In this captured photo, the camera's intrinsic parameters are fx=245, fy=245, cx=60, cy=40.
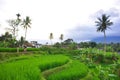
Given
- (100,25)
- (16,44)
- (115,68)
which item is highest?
(100,25)

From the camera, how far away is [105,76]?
17766 mm

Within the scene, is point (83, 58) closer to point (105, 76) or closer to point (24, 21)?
point (105, 76)

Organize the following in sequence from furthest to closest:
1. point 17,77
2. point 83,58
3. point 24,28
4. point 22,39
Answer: point 22,39 < point 24,28 < point 83,58 < point 17,77

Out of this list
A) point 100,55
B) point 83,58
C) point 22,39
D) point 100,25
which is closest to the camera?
point 83,58

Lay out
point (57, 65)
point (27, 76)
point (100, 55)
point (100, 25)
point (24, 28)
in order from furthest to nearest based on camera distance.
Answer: point (24, 28), point (100, 25), point (100, 55), point (57, 65), point (27, 76)

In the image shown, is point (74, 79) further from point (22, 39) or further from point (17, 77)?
point (22, 39)

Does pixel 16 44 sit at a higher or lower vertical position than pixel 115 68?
higher

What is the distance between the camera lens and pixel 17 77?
7367 mm

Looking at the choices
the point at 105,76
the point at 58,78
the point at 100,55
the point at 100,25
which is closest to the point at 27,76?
the point at 58,78

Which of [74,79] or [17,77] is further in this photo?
[74,79]

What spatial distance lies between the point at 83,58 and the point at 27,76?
25.0 meters

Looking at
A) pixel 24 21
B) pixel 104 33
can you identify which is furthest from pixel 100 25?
pixel 24 21

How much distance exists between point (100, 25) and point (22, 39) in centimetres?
2458

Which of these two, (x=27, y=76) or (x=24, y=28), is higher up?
(x=24, y=28)
